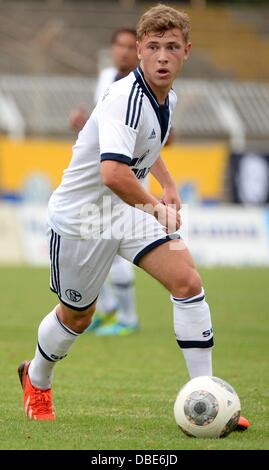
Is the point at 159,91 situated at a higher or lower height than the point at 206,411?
higher

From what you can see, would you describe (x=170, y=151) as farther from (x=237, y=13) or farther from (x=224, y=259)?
(x=237, y=13)

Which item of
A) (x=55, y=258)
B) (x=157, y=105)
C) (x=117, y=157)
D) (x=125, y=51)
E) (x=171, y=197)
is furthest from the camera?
(x=125, y=51)

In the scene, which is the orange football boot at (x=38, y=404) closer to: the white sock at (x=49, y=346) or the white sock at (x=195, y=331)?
the white sock at (x=49, y=346)

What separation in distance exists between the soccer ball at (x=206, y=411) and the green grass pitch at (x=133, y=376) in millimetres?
66

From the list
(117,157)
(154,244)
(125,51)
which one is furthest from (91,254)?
(125,51)

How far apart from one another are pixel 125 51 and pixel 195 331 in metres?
5.25

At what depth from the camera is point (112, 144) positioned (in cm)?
554

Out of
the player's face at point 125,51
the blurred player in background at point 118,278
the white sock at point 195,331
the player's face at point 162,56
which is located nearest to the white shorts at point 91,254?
the white sock at point 195,331

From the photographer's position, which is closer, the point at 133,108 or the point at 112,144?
the point at 112,144

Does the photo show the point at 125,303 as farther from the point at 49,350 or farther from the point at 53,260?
the point at 53,260

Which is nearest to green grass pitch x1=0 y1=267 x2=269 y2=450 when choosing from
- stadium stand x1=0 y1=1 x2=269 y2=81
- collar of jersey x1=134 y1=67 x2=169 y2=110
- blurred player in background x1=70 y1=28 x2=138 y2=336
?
blurred player in background x1=70 y1=28 x2=138 y2=336

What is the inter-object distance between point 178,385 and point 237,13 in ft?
75.3

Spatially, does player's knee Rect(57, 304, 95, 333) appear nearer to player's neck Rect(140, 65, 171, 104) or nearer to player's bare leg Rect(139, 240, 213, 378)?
player's bare leg Rect(139, 240, 213, 378)

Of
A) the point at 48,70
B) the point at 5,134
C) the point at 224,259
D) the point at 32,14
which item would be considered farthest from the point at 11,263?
the point at 32,14
